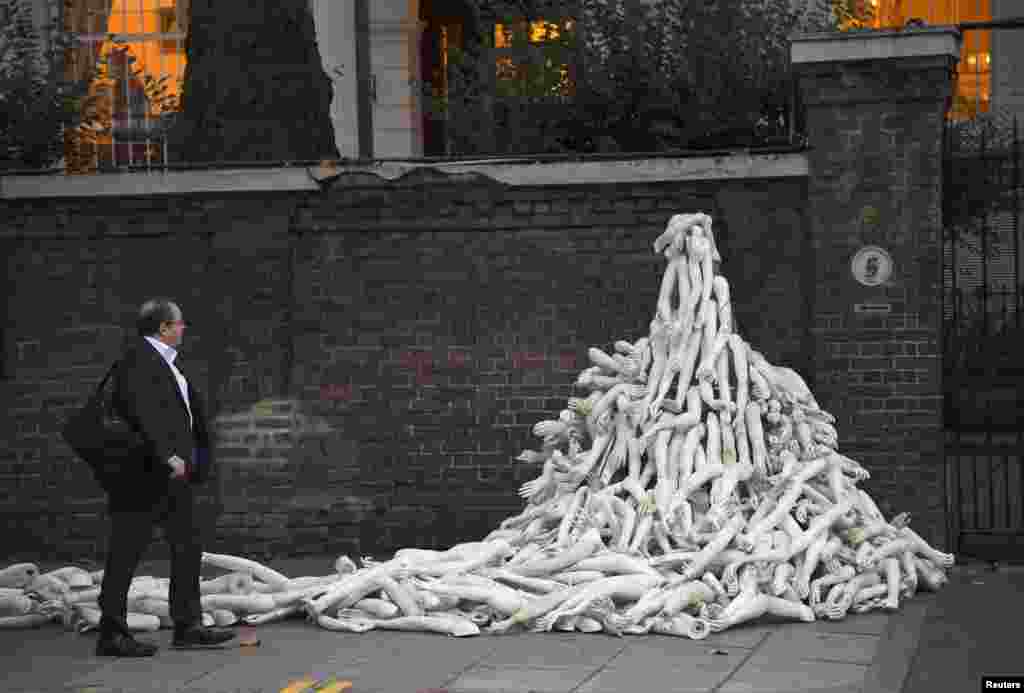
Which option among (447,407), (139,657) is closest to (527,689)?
(139,657)

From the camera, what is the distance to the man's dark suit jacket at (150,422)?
789 cm

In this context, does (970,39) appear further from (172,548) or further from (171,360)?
(172,548)

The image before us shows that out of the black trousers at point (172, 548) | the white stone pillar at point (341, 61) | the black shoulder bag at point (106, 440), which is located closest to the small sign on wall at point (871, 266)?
the black trousers at point (172, 548)

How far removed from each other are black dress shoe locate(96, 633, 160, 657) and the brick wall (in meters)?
3.45

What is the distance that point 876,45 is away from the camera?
10328 millimetres

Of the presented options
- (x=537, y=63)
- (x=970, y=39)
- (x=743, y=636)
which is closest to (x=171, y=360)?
(x=743, y=636)

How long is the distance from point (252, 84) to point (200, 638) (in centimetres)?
539

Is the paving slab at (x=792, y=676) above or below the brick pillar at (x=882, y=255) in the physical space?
below

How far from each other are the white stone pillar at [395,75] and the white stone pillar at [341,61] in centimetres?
40

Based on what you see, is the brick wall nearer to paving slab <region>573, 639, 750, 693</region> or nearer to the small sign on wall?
the small sign on wall

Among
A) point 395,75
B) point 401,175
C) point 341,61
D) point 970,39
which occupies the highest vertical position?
point 970,39

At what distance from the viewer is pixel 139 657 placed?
7762mm

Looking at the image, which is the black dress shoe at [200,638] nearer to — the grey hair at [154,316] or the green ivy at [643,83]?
the grey hair at [154,316]

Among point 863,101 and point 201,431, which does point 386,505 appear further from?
point 863,101
